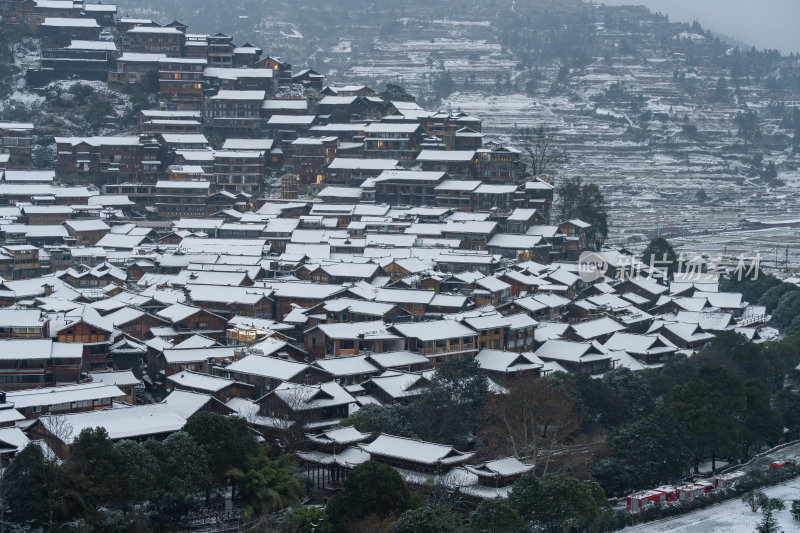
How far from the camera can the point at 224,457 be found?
24531 millimetres

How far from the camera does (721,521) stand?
26344 millimetres

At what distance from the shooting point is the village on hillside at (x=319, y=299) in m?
27.1

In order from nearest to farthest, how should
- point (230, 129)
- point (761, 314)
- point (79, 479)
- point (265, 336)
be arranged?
1. point (79, 479)
2. point (265, 336)
3. point (761, 314)
4. point (230, 129)

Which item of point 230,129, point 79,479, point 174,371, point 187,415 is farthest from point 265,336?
point 230,129

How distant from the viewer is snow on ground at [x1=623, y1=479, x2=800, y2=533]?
25750 mm

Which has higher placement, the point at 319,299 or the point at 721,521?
the point at 319,299

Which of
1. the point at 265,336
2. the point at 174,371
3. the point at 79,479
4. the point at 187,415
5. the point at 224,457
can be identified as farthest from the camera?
the point at 265,336

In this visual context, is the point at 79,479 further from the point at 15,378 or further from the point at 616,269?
the point at 616,269

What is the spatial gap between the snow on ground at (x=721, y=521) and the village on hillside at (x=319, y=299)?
75 cm

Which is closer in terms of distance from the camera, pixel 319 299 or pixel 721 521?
pixel 721 521

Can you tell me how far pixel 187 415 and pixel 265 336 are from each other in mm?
8116

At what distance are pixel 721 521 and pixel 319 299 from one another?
1762 cm

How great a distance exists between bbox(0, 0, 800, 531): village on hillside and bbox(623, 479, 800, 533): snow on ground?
2.45ft

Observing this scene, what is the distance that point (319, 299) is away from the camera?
40.2 meters
